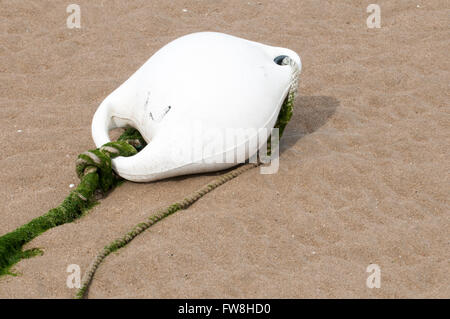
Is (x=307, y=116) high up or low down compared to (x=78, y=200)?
down

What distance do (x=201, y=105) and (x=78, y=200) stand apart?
89cm

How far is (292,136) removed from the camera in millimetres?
4398

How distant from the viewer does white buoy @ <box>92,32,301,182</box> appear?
3623 mm

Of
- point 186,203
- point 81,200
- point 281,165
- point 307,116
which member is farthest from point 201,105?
point 307,116

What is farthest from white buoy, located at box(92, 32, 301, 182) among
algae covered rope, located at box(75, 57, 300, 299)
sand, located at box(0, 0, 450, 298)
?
sand, located at box(0, 0, 450, 298)

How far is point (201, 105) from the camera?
3625 mm

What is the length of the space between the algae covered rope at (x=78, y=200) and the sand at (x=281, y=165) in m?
0.09

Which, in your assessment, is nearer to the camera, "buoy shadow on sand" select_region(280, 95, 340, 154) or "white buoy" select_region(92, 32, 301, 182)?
"white buoy" select_region(92, 32, 301, 182)

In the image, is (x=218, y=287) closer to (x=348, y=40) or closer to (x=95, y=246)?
(x=95, y=246)

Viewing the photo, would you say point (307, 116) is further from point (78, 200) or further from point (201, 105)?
point (78, 200)

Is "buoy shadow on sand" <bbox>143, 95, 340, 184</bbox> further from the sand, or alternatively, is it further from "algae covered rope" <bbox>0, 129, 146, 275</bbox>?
"algae covered rope" <bbox>0, 129, 146, 275</bbox>

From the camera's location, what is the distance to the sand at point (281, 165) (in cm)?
315

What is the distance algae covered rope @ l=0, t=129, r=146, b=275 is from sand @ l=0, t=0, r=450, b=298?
0.09 metres

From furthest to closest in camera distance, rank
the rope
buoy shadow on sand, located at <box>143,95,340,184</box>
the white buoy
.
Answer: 1. buoy shadow on sand, located at <box>143,95,340,184</box>
2. the white buoy
3. the rope
